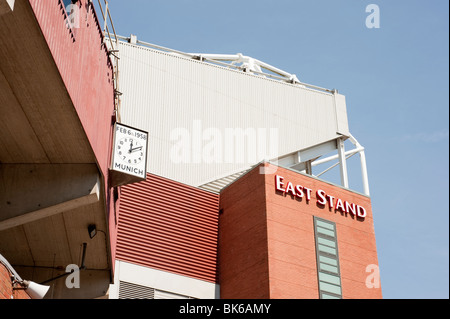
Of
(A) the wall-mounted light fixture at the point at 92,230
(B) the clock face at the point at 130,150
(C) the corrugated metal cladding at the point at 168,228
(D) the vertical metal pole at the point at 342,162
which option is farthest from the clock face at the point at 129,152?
(D) the vertical metal pole at the point at 342,162

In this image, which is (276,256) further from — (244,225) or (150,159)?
(150,159)

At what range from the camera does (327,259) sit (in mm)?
27922

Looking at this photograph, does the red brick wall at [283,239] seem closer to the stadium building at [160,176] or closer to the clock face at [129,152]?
the stadium building at [160,176]

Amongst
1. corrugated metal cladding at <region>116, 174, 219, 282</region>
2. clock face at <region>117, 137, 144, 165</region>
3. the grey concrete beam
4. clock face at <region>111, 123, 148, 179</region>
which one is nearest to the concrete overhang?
the grey concrete beam

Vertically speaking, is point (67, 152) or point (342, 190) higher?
point (342, 190)

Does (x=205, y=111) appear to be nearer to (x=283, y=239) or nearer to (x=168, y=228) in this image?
(x=168, y=228)

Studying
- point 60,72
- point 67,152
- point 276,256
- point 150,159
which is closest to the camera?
point 60,72

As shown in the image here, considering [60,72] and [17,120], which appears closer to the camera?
[60,72]

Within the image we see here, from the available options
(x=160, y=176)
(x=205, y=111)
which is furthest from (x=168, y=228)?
(x=205, y=111)

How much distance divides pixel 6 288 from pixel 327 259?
59.5ft

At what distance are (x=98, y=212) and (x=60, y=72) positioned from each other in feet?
17.7

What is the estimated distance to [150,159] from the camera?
30.3 metres

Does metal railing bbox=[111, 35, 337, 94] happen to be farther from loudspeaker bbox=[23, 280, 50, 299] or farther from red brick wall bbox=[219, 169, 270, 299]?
loudspeaker bbox=[23, 280, 50, 299]
